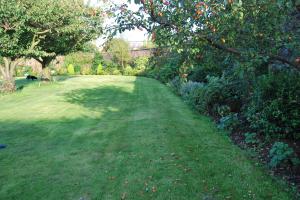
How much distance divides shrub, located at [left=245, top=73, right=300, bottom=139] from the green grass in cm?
90

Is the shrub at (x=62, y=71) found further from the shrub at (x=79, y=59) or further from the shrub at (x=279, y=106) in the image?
the shrub at (x=279, y=106)

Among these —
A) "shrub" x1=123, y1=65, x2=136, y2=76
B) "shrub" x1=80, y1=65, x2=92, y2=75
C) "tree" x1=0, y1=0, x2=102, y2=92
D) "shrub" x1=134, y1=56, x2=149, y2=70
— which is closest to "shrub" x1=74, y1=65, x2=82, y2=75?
"shrub" x1=80, y1=65, x2=92, y2=75

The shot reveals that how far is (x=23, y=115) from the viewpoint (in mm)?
11586

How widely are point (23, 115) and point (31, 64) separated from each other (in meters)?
31.2

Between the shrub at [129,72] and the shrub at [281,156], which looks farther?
the shrub at [129,72]

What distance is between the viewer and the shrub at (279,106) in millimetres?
6775

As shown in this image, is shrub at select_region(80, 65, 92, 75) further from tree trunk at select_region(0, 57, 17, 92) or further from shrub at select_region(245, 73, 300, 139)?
shrub at select_region(245, 73, 300, 139)

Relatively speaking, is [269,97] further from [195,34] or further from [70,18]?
[70,18]

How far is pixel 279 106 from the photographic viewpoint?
697cm

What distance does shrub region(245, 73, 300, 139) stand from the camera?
6775mm

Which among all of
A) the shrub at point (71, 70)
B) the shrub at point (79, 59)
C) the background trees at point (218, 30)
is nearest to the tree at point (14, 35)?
the background trees at point (218, 30)

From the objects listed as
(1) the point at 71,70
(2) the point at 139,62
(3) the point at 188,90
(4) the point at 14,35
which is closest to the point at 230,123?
(3) the point at 188,90

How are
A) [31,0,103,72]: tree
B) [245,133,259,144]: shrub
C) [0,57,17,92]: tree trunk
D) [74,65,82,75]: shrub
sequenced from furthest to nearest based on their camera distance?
[74,65,82,75]: shrub
[0,57,17,92]: tree trunk
[31,0,103,72]: tree
[245,133,259,144]: shrub

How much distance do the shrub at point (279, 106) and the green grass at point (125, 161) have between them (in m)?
0.90
